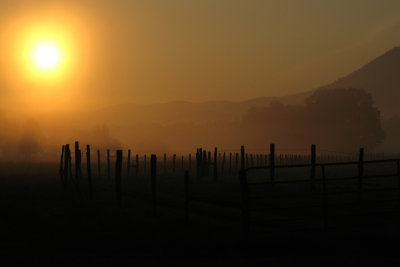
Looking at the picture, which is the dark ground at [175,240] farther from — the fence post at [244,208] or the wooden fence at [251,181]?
the wooden fence at [251,181]

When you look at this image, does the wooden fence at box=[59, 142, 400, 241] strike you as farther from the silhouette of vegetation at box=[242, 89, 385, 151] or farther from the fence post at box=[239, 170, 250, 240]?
the silhouette of vegetation at box=[242, 89, 385, 151]

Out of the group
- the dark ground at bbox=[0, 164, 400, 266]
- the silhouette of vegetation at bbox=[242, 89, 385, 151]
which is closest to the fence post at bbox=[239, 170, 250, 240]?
the dark ground at bbox=[0, 164, 400, 266]

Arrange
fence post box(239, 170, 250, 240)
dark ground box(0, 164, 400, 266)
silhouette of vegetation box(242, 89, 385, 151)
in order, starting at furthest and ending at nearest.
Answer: silhouette of vegetation box(242, 89, 385, 151) < fence post box(239, 170, 250, 240) < dark ground box(0, 164, 400, 266)

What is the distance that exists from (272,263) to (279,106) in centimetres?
15383

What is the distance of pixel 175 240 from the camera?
16.9m

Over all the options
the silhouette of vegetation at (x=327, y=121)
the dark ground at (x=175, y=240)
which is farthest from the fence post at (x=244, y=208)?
the silhouette of vegetation at (x=327, y=121)

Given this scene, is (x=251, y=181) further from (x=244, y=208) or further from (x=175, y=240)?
(x=244, y=208)

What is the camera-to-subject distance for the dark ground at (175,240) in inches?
536

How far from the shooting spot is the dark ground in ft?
44.7

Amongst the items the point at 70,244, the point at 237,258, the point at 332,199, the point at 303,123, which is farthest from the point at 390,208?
the point at 303,123

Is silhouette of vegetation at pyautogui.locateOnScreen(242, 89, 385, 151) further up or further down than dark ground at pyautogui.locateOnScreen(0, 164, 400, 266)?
further up

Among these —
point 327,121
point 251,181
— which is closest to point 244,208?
point 251,181

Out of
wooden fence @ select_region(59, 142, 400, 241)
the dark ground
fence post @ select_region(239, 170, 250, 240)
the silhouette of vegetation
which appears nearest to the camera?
the dark ground

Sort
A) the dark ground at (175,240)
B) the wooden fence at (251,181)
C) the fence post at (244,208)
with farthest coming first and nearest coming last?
1. the wooden fence at (251,181)
2. the fence post at (244,208)
3. the dark ground at (175,240)
